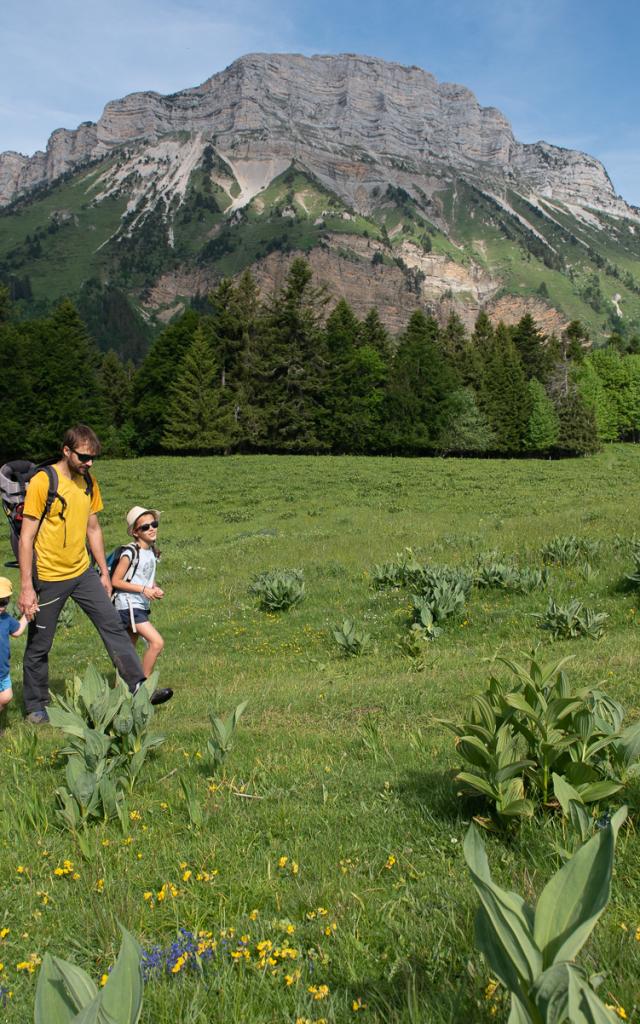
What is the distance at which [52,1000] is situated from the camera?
1356 millimetres

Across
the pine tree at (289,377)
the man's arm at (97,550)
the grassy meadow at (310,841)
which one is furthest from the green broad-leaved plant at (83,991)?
the pine tree at (289,377)

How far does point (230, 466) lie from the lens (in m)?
41.6

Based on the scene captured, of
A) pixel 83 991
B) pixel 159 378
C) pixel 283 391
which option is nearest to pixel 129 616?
pixel 83 991

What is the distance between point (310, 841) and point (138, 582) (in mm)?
4740

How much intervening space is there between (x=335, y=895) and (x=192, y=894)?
668 mm

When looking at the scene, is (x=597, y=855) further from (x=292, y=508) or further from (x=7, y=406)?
(x=7, y=406)

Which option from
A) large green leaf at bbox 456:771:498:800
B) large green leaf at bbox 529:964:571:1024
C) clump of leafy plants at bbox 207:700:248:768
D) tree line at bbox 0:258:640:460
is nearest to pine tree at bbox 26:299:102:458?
tree line at bbox 0:258:640:460

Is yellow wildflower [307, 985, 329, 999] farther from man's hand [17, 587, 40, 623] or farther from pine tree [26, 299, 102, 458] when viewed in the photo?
pine tree [26, 299, 102, 458]

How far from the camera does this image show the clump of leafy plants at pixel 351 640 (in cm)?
870

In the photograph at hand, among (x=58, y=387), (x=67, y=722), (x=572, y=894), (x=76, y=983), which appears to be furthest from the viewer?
(x=58, y=387)

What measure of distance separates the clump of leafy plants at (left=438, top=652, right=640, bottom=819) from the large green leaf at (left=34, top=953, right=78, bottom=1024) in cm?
210

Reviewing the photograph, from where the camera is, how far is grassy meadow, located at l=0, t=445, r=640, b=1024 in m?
2.20

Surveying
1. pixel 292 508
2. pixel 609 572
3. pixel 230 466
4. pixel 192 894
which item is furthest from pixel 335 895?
pixel 230 466

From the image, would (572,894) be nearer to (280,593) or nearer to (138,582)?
(138,582)
